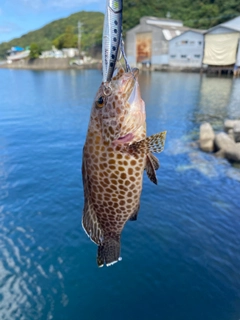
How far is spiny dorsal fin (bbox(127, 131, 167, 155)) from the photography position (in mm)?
2924

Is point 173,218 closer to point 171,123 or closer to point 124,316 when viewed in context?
point 124,316

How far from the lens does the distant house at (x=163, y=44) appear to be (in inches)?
2712

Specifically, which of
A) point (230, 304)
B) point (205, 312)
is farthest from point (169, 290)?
point (230, 304)

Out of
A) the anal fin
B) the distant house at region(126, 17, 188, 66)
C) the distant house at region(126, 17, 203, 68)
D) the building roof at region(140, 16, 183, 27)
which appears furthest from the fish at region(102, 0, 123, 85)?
the building roof at region(140, 16, 183, 27)

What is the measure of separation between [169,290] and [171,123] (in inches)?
710

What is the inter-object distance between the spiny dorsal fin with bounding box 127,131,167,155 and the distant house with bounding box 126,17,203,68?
70453mm

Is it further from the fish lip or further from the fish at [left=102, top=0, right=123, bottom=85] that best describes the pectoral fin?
the fish at [left=102, top=0, right=123, bottom=85]

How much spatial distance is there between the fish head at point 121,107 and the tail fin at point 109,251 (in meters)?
1.20

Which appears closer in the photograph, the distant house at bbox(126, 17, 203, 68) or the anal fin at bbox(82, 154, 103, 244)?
the anal fin at bbox(82, 154, 103, 244)

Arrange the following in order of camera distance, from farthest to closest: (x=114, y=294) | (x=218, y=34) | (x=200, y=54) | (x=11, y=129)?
(x=200, y=54), (x=218, y=34), (x=11, y=129), (x=114, y=294)

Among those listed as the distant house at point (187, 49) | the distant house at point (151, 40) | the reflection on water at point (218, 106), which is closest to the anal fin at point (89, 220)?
the reflection on water at point (218, 106)

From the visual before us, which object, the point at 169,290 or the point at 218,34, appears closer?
the point at 169,290

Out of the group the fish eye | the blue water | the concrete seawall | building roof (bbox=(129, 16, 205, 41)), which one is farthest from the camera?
the concrete seawall

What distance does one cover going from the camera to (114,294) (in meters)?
7.31
